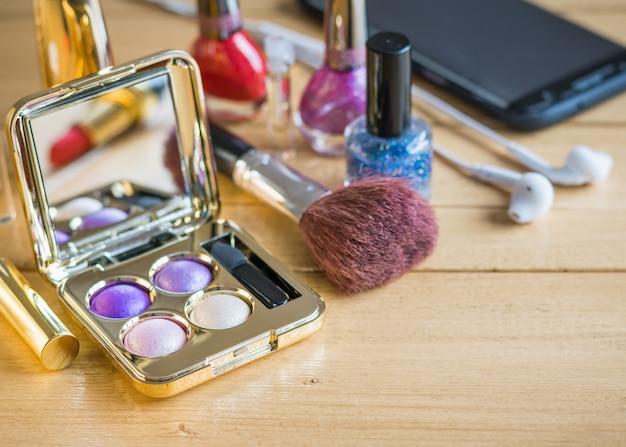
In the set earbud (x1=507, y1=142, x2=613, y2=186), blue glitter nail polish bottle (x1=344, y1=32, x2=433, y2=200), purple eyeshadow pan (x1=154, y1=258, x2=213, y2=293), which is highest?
blue glitter nail polish bottle (x1=344, y1=32, x2=433, y2=200)

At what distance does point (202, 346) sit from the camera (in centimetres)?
55

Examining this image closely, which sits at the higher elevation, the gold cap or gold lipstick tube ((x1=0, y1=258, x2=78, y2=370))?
the gold cap

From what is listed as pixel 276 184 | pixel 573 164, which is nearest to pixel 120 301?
Result: pixel 276 184

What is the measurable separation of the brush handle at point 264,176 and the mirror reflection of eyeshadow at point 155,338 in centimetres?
14

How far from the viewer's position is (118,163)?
674 mm

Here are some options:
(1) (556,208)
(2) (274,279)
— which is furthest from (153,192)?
(1) (556,208)

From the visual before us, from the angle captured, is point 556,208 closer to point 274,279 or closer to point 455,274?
point 455,274

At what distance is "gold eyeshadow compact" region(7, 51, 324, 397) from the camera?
0.56m

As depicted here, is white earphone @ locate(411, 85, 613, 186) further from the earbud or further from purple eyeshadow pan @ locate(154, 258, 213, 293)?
purple eyeshadow pan @ locate(154, 258, 213, 293)

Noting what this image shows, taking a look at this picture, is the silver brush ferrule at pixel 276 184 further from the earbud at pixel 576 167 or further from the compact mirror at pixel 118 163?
the earbud at pixel 576 167

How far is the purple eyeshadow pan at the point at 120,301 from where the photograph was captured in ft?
1.91

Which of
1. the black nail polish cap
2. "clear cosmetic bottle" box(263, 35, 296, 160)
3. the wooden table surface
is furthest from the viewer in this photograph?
"clear cosmetic bottle" box(263, 35, 296, 160)

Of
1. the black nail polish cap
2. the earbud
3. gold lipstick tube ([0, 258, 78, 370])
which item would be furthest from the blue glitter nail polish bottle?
gold lipstick tube ([0, 258, 78, 370])

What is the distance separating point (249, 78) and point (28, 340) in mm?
316
